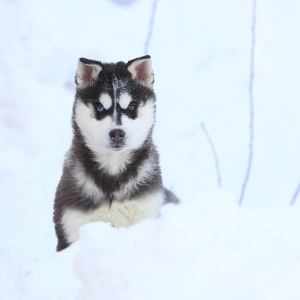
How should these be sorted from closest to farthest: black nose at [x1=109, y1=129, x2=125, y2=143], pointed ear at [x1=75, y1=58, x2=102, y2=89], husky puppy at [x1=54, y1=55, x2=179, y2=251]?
1. black nose at [x1=109, y1=129, x2=125, y2=143]
2. husky puppy at [x1=54, y1=55, x2=179, y2=251]
3. pointed ear at [x1=75, y1=58, x2=102, y2=89]

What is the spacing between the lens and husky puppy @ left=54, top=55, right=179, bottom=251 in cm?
384

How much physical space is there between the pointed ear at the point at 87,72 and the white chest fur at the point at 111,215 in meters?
0.92

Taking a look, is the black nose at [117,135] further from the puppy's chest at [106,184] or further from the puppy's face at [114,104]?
the puppy's chest at [106,184]

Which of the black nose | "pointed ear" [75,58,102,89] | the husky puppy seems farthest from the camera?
"pointed ear" [75,58,102,89]

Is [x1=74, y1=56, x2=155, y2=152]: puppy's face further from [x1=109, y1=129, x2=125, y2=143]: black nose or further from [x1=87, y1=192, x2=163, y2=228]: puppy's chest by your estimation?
[x1=87, y1=192, x2=163, y2=228]: puppy's chest

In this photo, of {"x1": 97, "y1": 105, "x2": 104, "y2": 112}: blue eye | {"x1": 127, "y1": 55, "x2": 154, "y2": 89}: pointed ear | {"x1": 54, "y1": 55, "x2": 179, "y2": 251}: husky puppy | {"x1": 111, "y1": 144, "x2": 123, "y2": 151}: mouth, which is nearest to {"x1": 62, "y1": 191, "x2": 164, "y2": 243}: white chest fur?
{"x1": 54, "y1": 55, "x2": 179, "y2": 251}: husky puppy

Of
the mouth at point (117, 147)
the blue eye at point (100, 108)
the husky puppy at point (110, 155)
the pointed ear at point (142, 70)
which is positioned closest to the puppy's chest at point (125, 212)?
the husky puppy at point (110, 155)

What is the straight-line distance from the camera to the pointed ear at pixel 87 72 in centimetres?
399

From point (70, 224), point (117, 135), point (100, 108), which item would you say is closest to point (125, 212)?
point (70, 224)

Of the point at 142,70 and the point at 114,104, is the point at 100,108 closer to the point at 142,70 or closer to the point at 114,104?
the point at 114,104

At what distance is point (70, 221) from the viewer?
388 cm

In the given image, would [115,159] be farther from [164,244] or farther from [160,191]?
[164,244]

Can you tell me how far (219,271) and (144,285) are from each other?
0.27m

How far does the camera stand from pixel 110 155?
4.05m
